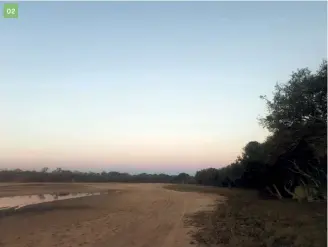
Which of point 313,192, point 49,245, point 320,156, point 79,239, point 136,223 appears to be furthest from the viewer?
Answer: point 313,192

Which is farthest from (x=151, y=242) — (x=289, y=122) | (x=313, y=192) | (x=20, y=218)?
(x=313, y=192)

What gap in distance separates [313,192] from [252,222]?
13.7 m

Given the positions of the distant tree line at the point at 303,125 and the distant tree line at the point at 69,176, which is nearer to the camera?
the distant tree line at the point at 303,125

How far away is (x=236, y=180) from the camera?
71.9 metres

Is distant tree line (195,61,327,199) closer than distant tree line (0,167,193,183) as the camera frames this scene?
Yes

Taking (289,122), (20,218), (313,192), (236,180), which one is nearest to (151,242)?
(20,218)

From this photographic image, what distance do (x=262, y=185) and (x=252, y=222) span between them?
38.2 m

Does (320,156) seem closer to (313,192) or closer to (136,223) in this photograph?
(313,192)

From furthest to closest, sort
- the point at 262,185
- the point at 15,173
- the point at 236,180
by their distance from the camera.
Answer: the point at 15,173, the point at 236,180, the point at 262,185

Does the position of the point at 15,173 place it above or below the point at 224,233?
above

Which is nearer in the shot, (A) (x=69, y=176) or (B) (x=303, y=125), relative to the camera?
(B) (x=303, y=125)

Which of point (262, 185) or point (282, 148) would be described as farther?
point (262, 185)

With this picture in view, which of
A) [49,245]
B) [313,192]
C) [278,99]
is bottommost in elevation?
[49,245]

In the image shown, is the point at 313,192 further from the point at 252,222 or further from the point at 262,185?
the point at 262,185
